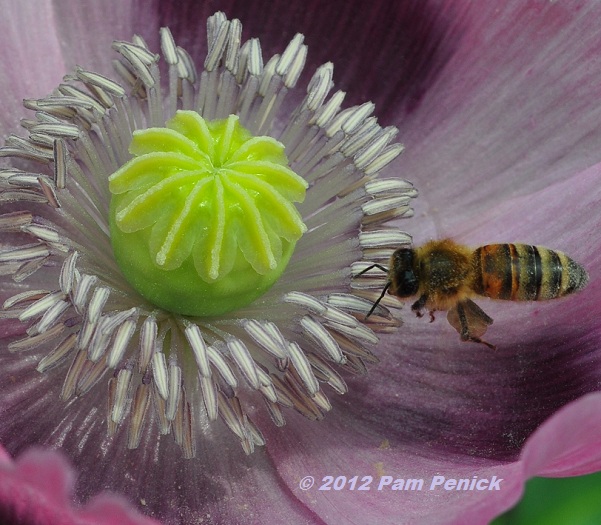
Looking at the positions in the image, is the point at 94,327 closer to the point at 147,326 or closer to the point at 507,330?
the point at 147,326

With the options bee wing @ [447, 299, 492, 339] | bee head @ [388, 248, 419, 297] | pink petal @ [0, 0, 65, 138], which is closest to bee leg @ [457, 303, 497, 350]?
bee wing @ [447, 299, 492, 339]

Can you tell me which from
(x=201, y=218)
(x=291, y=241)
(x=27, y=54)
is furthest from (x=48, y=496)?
(x=27, y=54)

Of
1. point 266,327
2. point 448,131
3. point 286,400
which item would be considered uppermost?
point 448,131

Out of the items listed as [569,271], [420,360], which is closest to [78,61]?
[420,360]

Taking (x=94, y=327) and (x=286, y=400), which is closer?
(x=94, y=327)

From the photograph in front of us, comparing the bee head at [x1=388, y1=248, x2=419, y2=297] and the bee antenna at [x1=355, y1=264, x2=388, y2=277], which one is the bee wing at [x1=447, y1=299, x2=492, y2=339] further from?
the bee antenna at [x1=355, y1=264, x2=388, y2=277]

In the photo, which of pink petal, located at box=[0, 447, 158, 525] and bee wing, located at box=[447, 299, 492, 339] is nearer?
pink petal, located at box=[0, 447, 158, 525]

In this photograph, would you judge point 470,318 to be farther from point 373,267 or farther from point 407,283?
point 373,267
